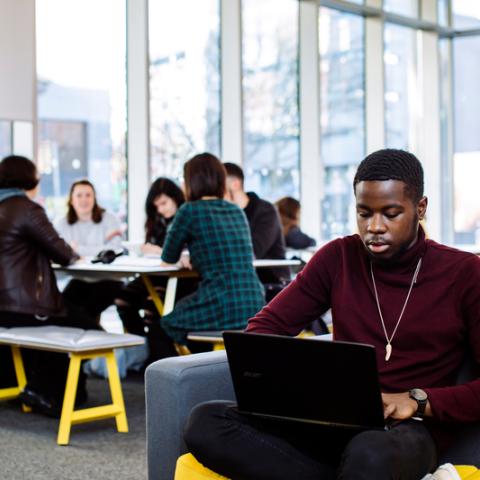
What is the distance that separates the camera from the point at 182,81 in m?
7.21

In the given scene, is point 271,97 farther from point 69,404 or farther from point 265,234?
point 69,404

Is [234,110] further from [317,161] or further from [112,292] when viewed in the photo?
[112,292]

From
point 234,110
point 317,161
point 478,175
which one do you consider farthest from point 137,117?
point 478,175

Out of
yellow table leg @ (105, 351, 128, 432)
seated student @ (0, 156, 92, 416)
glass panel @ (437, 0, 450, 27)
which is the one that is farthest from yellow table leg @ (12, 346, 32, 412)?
glass panel @ (437, 0, 450, 27)

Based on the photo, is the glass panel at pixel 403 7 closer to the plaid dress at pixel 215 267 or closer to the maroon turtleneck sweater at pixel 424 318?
the plaid dress at pixel 215 267

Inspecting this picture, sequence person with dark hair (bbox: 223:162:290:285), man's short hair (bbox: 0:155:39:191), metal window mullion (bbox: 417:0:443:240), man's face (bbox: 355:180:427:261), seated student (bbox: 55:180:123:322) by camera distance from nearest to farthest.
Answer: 1. man's face (bbox: 355:180:427:261)
2. man's short hair (bbox: 0:155:39:191)
3. person with dark hair (bbox: 223:162:290:285)
4. seated student (bbox: 55:180:123:322)
5. metal window mullion (bbox: 417:0:443:240)

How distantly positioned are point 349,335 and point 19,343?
2112 millimetres

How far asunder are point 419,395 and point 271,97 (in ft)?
20.7

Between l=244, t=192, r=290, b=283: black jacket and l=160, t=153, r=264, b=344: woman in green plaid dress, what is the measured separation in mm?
928

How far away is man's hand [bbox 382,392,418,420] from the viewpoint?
1.83m

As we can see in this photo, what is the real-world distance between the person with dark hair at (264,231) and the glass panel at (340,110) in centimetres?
325

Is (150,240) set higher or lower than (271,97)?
lower

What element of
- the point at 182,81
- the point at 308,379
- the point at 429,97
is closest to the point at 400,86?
the point at 429,97

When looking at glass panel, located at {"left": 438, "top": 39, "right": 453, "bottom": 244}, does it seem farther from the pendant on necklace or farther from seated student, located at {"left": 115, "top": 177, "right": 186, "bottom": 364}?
the pendant on necklace
